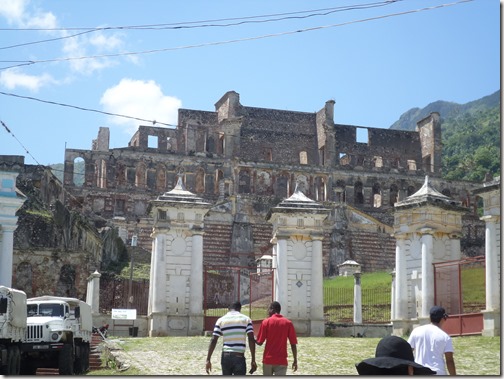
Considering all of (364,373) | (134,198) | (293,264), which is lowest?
(364,373)

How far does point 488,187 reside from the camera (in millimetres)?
21609

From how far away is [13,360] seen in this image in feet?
53.7

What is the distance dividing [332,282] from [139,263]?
11239 mm

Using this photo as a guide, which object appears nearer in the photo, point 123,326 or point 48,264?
point 123,326

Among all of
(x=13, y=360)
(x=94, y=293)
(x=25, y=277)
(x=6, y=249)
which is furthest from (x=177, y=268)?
(x=25, y=277)

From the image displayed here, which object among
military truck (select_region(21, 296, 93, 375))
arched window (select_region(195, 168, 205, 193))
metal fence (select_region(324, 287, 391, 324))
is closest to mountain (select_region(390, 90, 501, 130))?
arched window (select_region(195, 168, 205, 193))

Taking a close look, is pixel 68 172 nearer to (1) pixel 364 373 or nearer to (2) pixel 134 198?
(2) pixel 134 198

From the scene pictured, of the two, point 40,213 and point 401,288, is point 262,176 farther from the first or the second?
point 401,288

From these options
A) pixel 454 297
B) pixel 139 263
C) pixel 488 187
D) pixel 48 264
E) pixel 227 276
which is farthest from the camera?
pixel 139 263

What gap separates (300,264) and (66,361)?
8.56 m

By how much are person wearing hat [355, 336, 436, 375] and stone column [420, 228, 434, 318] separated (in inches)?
583

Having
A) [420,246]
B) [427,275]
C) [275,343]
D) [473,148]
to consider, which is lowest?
[275,343]

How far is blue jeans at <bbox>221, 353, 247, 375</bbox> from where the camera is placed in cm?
1227

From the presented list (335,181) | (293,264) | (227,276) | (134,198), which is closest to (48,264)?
(227,276)
